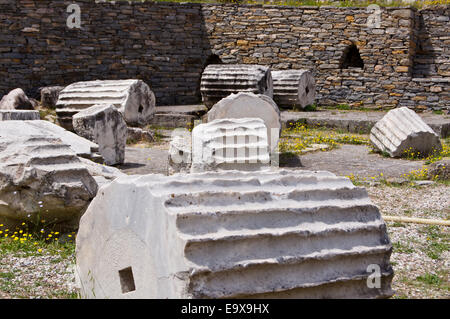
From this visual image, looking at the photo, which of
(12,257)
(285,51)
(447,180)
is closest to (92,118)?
(12,257)

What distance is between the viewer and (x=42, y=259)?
4000mm

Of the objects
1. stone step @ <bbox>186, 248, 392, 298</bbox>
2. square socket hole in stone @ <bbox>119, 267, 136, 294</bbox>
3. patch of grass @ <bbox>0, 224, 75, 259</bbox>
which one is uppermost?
stone step @ <bbox>186, 248, 392, 298</bbox>

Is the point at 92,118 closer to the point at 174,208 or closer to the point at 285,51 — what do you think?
the point at 174,208

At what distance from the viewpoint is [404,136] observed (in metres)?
8.21

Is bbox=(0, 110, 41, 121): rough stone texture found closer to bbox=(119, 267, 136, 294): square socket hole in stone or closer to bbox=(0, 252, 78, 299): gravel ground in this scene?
bbox=(0, 252, 78, 299): gravel ground

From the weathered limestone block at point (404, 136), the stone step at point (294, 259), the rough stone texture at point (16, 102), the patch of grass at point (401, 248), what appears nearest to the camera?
the stone step at point (294, 259)

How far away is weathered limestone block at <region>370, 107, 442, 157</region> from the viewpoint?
8203mm

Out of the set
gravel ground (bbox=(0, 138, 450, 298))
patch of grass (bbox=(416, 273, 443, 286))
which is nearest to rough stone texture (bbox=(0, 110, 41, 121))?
gravel ground (bbox=(0, 138, 450, 298))

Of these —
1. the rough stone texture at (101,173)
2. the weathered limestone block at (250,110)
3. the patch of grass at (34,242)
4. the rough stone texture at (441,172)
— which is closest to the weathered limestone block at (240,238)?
the patch of grass at (34,242)

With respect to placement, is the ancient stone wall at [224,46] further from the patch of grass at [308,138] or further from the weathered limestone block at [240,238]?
the weathered limestone block at [240,238]

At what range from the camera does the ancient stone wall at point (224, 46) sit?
12852mm

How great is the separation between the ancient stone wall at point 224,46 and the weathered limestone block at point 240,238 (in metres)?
10.7

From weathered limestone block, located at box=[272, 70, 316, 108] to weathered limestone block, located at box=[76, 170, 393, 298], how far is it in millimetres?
9688
